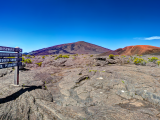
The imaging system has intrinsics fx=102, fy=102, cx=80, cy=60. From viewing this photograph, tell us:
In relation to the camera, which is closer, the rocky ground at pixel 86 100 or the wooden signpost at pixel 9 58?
the rocky ground at pixel 86 100

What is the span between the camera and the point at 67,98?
6.23 meters

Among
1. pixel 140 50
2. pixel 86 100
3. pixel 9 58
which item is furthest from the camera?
pixel 140 50

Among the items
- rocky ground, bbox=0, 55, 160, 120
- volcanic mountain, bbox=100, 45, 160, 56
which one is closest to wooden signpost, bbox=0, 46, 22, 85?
rocky ground, bbox=0, 55, 160, 120

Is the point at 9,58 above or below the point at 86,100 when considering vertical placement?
above

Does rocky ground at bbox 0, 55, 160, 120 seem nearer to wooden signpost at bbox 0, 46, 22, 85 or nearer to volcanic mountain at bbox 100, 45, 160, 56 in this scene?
wooden signpost at bbox 0, 46, 22, 85

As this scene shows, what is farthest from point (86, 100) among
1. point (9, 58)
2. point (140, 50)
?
point (140, 50)

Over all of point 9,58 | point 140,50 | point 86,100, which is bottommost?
point 86,100

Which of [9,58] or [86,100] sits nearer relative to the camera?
[9,58]

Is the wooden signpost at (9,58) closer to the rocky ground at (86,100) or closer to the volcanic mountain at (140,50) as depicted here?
the rocky ground at (86,100)

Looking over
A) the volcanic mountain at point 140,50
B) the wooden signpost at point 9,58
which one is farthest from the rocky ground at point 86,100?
the volcanic mountain at point 140,50

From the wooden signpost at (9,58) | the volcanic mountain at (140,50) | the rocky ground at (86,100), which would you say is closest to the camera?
the rocky ground at (86,100)

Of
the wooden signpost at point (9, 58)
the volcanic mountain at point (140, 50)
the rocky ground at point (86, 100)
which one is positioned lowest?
the rocky ground at point (86, 100)

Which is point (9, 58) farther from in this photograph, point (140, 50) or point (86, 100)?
point (140, 50)

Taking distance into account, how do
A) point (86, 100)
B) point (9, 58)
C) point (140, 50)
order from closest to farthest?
1. point (9, 58)
2. point (86, 100)
3. point (140, 50)
